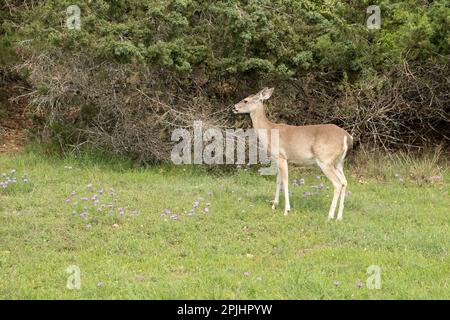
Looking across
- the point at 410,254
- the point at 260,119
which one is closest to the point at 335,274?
the point at 410,254

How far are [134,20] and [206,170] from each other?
3.08 metres

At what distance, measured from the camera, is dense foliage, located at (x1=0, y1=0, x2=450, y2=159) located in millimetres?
12586

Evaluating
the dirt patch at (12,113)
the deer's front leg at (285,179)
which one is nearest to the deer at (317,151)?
the deer's front leg at (285,179)

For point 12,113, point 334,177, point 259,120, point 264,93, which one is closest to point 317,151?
point 334,177

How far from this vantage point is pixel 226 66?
13.0m

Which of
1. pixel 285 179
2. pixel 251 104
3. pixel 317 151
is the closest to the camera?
pixel 317 151

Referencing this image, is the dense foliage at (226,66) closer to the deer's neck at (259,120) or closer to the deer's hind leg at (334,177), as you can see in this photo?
the deer's neck at (259,120)

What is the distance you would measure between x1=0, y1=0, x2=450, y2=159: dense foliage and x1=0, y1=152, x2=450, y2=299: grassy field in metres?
1.15

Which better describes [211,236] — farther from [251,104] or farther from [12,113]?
[12,113]

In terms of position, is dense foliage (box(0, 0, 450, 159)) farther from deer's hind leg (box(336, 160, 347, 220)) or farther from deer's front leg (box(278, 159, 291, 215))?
deer's hind leg (box(336, 160, 347, 220))

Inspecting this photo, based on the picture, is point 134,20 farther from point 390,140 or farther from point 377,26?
point 390,140

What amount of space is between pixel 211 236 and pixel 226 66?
4787mm

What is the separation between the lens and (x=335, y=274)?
25.1ft
